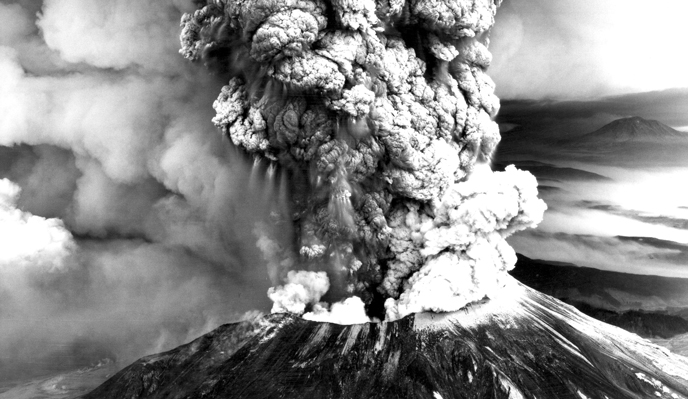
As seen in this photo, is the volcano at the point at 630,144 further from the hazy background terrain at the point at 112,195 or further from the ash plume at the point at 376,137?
the hazy background terrain at the point at 112,195

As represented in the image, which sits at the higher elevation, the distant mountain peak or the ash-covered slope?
the distant mountain peak

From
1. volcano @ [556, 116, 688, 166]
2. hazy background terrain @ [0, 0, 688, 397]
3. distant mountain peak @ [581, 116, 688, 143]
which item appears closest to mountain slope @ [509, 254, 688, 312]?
volcano @ [556, 116, 688, 166]

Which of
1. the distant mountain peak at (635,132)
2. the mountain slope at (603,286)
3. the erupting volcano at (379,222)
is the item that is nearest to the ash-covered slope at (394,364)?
the erupting volcano at (379,222)

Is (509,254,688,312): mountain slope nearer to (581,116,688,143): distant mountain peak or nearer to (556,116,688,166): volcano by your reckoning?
(556,116,688,166): volcano

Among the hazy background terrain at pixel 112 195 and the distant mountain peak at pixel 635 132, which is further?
the distant mountain peak at pixel 635 132

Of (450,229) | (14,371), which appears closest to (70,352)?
(14,371)

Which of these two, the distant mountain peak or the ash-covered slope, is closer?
the ash-covered slope
